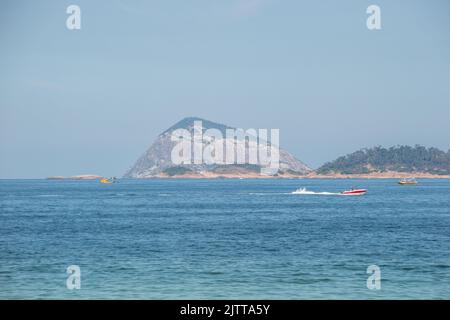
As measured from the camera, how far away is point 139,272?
145ft

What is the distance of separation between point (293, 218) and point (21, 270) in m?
52.9

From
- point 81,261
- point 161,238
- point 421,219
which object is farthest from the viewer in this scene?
point 421,219

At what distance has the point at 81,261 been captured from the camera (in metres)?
51.5

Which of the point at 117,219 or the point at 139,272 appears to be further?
the point at 117,219

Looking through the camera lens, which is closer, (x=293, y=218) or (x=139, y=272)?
(x=139, y=272)

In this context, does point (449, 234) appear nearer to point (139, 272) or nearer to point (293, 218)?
point (293, 218)
